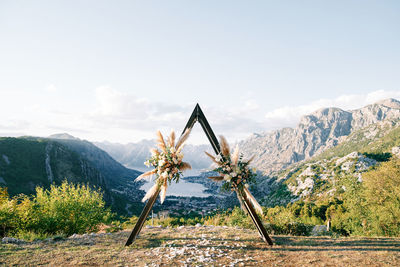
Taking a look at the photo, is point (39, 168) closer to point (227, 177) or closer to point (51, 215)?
point (51, 215)

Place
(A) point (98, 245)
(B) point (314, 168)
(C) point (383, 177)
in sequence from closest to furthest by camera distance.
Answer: (A) point (98, 245)
(C) point (383, 177)
(B) point (314, 168)

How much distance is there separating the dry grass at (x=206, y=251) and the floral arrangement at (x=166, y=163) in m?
2.43

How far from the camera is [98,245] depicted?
394 inches

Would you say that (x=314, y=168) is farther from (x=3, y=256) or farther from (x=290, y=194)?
(x=3, y=256)

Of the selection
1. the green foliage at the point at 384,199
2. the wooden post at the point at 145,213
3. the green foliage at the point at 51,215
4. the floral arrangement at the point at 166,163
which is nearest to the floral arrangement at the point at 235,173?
the floral arrangement at the point at 166,163

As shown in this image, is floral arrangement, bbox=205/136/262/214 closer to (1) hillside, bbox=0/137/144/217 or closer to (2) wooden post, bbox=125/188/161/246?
(2) wooden post, bbox=125/188/161/246

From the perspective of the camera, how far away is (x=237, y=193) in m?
9.50

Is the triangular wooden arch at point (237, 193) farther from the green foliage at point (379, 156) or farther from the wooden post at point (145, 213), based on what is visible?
the green foliage at point (379, 156)

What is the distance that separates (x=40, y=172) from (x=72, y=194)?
109 metres

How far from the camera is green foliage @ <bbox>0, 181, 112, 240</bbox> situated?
12273mm

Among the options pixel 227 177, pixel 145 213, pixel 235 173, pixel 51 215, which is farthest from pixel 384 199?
pixel 51 215

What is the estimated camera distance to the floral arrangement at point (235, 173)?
898cm

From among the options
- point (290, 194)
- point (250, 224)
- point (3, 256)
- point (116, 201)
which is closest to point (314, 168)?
point (290, 194)

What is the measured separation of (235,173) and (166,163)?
10.2 ft
